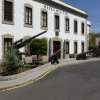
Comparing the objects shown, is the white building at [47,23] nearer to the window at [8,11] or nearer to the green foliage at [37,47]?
the window at [8,11]

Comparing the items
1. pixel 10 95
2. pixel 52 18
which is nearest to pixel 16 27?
pixel 52 18

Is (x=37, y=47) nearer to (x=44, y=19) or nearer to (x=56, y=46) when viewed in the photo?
(x=44, y=19)

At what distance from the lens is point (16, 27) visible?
30156 millimetres

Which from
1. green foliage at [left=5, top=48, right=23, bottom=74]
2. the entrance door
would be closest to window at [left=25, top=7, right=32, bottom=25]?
the entrance door

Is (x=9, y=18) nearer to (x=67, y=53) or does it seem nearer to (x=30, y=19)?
(x=30, y=19)

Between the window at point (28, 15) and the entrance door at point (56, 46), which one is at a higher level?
the window at point (28, 15)

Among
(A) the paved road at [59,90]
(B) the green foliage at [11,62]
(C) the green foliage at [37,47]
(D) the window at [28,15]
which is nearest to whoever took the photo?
(A) the paved road at [59,90]

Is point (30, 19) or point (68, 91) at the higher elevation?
point (30, 19)

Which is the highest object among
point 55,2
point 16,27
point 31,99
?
point 55,2

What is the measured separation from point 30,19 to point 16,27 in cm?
309

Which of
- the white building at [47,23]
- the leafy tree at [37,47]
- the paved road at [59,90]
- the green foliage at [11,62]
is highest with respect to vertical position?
the white building at [47,23]

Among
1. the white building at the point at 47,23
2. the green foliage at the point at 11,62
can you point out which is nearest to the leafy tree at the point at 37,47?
the white building at the point at 47,23

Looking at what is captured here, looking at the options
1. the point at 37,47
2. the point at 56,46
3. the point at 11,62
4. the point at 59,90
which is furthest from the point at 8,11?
the point at 59,90

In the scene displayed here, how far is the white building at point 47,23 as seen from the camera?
2875 centimetres
